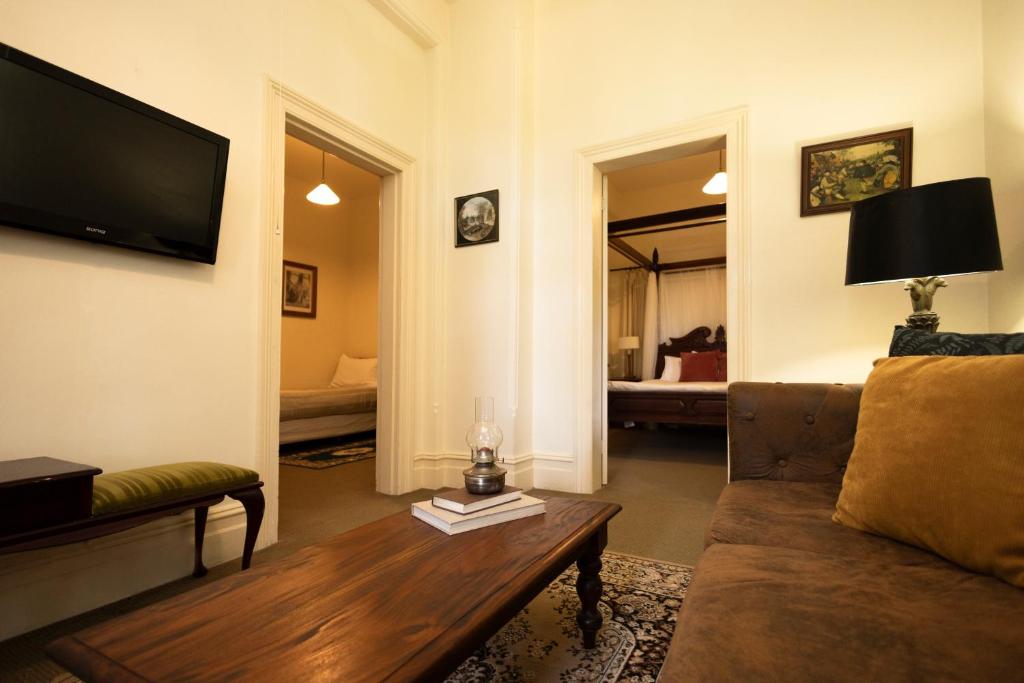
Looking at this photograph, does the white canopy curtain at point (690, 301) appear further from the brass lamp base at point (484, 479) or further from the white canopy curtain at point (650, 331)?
the brass lamp base at point (484, 479)

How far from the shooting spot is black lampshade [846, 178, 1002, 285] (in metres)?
1.62

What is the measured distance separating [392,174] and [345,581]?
2.96 meters

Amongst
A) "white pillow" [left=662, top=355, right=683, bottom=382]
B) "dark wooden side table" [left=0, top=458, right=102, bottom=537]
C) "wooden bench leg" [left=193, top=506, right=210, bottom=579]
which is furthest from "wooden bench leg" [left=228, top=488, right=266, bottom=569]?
"white pillow" [left=662, top=355, right=683, bottom=382]

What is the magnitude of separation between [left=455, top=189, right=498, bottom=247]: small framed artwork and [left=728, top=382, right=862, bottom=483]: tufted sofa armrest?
208 cm

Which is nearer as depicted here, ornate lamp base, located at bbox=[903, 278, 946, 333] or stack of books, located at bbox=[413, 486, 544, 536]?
stack of books, located at bbox=[413, 486, 544, 536]

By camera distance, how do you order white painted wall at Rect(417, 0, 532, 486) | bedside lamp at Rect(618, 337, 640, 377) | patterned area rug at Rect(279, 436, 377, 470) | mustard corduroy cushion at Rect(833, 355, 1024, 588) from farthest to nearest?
bedside lamp at Rect(618, 337, 640, 377)
patterned area rug at Rect(279, 436, 377, 470)
white painted wall at Rect(417, 0, 532, 486)
mustard corduroy cushion at Rect(833, 355, 1024, 588)

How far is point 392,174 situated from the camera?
338cm

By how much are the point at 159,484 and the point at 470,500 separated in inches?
43.7

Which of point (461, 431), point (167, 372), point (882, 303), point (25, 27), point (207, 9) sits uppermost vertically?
point (207, 9)

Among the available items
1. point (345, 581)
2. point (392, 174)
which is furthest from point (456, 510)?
point (392, 174)

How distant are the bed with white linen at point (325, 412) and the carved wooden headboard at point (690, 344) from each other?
12.6ft

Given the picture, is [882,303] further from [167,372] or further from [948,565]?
[167,372]

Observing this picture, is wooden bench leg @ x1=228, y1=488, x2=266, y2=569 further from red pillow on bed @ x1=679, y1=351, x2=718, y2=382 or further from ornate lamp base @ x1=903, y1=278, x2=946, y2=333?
red pillow on bed @ x1=679, y1=351, x2=718, y2=382

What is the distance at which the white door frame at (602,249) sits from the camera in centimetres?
282
